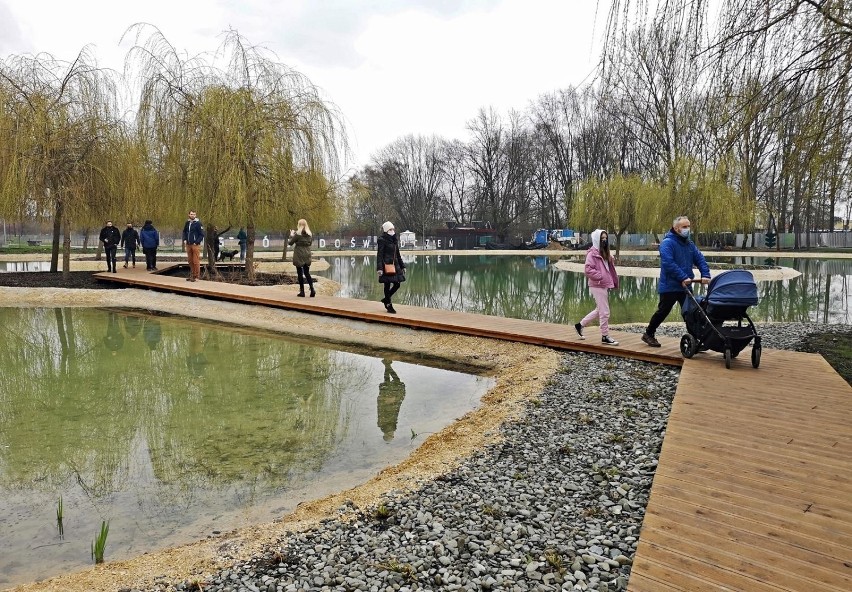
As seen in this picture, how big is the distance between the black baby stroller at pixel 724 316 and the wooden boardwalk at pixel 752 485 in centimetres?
23

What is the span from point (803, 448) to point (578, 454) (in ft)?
4.84

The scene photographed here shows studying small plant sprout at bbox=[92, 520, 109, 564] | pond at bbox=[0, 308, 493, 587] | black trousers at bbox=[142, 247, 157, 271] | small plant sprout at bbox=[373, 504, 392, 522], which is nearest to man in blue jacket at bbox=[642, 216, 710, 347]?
pond at bbox=[0, 308, 493, 587]

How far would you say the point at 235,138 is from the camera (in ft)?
48.0

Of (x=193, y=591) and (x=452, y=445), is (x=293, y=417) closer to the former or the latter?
(x=452, y=445)

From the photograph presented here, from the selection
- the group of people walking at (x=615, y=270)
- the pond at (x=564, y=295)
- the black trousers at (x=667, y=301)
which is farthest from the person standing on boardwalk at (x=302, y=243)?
the black trousers at (x=667, y=301)

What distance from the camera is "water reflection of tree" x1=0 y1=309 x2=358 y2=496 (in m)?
4.43

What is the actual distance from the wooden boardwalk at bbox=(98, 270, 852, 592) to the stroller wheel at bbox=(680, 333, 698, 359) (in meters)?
0.16

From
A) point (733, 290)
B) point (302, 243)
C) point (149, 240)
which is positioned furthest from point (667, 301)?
point (149, 240)

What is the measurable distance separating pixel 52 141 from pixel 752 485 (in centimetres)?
1692

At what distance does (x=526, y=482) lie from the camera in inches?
149

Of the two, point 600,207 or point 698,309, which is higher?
point 600,207

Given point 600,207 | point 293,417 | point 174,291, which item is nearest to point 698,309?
point 293,417

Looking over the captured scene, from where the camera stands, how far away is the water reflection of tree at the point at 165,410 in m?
4.43

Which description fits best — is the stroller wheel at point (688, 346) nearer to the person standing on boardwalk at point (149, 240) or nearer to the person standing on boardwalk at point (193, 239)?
the person standing on boardwalk at point (193, 239)
